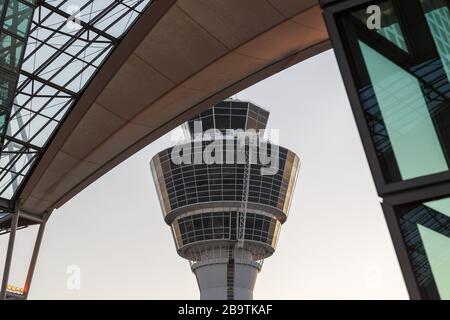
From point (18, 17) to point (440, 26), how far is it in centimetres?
1665

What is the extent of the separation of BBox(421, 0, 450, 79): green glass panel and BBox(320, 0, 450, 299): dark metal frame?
0.61m

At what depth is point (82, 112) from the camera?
26016 millimetres

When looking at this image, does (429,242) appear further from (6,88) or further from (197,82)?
(6,88)

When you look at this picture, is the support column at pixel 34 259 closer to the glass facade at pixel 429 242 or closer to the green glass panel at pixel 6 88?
the green glass panel at pixel 6 88

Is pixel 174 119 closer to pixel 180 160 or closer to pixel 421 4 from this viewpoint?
pixel 421 4

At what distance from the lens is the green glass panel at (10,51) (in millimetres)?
Answer: 21062

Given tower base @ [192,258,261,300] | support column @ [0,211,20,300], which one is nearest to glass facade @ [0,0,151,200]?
support column @ [0,211,20,300]

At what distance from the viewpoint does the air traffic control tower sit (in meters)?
120

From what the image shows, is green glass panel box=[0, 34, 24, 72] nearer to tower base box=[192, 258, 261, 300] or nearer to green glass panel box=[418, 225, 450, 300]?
green glass panel box=[418, 225, 450, 300]

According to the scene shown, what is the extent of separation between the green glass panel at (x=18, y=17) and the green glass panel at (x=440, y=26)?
51.5 ft

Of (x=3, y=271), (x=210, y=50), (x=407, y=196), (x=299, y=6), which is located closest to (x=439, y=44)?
(x=407, y=196)

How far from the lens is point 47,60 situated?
24.9 metres

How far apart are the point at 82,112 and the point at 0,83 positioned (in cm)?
385

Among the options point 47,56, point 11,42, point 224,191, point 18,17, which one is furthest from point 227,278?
point 18,17
